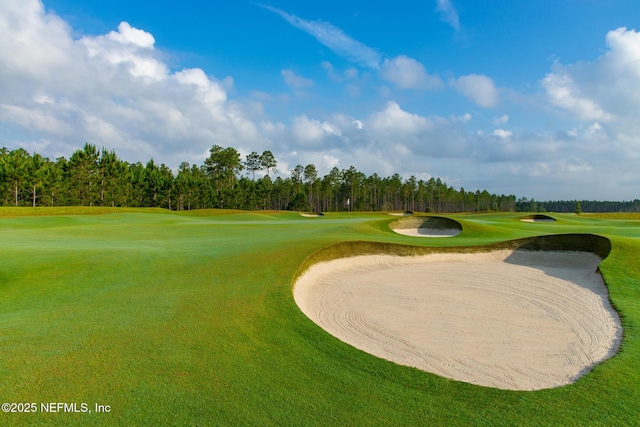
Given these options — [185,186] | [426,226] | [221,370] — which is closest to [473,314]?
[221,370]

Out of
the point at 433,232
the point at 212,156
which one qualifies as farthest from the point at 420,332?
the point at 212,156

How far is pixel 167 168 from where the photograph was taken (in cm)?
11125

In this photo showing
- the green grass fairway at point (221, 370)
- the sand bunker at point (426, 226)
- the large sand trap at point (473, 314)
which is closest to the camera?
the green grass fairway at point (221, 370)

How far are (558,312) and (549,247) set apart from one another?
9.16 meters

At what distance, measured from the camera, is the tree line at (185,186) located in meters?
61.8

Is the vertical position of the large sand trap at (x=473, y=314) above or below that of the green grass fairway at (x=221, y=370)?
below

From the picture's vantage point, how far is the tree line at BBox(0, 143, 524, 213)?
2434 inches

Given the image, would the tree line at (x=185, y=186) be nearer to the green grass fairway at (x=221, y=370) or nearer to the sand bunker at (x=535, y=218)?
the sand bunker at (x=535, y=218)

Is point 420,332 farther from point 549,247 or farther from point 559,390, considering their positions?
point 549,247

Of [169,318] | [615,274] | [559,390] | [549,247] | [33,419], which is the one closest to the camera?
[33,419]

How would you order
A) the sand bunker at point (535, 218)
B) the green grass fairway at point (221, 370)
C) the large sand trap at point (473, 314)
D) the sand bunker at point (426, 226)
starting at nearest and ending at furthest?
the green grass fairway at point (221, 370) < the large sand trap at point (473, 314) < the sand bunker at point (426, 226) < the sand bunker at point (535, 218)

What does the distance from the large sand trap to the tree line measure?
4296cm

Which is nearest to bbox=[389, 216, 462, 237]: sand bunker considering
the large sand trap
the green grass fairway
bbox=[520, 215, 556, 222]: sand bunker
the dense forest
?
the large sand trap

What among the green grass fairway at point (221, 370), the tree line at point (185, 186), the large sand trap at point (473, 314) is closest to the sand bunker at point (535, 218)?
the tree line at point (185, 186)
